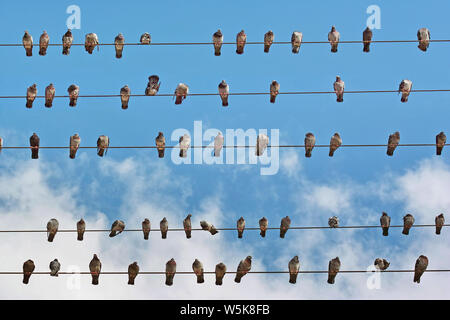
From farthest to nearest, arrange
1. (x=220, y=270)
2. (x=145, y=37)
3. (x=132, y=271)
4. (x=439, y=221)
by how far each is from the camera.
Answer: (x=145, y=37) < (x=132, y=271) < (x=439, y=221) < (x=220, y=270)

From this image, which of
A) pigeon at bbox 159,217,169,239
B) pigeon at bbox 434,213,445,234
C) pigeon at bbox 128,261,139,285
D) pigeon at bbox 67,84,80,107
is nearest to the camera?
pigeon at bbox 434,213,445,234

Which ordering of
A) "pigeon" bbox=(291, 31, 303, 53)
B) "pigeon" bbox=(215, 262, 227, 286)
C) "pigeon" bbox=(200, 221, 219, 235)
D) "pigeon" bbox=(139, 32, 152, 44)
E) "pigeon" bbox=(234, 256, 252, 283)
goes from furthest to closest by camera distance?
1. "pigeon" bbox=(139, 32, 152, 44)
2. "pigeon" bbox=(291, 31, 303, 53)
3. "pigeon" bbox=(200, 221, 219, 235)
4. "pigeon" bbox=(234, 256, 252, 283)
5. "pigeon" bbox=(215, 262, 227, 286)

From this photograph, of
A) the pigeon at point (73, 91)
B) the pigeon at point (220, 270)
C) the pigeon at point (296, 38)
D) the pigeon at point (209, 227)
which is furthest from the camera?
the pigeon at point (296, 38)

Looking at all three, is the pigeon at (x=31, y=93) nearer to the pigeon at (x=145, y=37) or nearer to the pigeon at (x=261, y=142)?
the pigeon at (x=145, y=37)

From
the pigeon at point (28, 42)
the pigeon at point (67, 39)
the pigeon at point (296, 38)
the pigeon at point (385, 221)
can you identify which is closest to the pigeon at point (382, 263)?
the pigeon at point (385, 221)

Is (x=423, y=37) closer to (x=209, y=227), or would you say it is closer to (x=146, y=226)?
(x=209, y=227)

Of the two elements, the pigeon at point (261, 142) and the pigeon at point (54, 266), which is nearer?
the pigeon at point (261, 142)

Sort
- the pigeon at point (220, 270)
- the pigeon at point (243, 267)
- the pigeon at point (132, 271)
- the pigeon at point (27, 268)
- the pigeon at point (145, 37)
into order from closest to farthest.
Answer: the pigeon at point (220, 270)
the pigeon at point (27, 268)
the pigeon at point (132, 271)
the pigeon at point (243, 267)
the pigeon at point (145, 37)

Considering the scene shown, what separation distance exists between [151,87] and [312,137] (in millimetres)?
3680

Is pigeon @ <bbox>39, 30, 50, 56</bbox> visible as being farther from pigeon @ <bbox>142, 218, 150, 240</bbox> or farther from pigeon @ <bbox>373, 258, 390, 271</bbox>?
pigeon @ <bbox>373, 258, 390, 271</bbox>

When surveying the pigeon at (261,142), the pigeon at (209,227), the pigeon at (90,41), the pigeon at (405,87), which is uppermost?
the pigeon at (90,41)

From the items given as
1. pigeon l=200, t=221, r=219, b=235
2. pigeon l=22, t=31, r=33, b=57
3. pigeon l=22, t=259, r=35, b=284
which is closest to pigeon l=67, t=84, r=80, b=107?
pigeon l=22, t=31, r=33, b=57

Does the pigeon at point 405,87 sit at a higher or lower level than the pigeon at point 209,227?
higher

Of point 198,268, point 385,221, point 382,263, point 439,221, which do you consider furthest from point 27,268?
point 439,221
